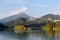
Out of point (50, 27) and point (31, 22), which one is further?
point (31, 22)

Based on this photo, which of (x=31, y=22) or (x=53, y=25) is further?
(x=31, y=22)

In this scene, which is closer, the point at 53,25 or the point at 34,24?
the point at 53,25

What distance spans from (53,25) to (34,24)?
3330 centimetres

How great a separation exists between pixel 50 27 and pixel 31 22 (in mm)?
34746

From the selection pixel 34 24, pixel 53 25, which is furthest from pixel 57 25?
pixel 34 24

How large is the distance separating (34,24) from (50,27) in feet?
109

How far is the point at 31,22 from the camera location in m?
85.8

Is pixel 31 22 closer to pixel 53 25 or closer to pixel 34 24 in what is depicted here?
pixel 34 24

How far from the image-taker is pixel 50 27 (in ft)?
169

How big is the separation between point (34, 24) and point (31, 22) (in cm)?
212

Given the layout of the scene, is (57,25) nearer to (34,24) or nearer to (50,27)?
(50,27)

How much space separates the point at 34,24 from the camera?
84375mm

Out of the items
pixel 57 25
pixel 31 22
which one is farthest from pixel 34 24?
pixel 57 25

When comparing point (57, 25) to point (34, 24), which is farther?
point (34, 24)
